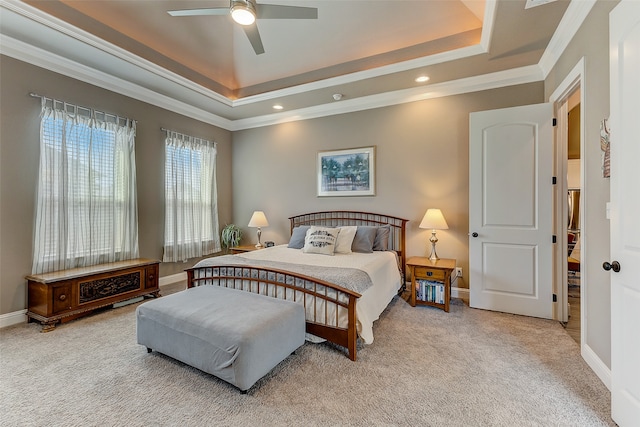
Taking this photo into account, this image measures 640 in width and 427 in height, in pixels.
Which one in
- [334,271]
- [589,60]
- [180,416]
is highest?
[589,60]

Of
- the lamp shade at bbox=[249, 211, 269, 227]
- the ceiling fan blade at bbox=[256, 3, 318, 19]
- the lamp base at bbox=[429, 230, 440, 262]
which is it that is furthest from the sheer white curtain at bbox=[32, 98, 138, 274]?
the lamp base at bbox=[429, 230, 440, 262]

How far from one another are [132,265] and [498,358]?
4.12 metres

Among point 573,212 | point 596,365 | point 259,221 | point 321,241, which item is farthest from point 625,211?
point 573,212

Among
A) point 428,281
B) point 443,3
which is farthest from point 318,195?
point 443,3

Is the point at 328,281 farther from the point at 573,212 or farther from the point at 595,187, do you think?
the point at 573,212

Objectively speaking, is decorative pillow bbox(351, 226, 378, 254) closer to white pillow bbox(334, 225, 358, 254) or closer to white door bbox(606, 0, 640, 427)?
white pillow bbox(334, 225, 358, 254)

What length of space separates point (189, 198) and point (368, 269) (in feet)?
11.3

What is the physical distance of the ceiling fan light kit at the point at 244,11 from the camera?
2.20 metres

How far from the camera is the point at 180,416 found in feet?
5.59

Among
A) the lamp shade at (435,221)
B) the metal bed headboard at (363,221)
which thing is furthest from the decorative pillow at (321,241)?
the lamp shade at (435,221)

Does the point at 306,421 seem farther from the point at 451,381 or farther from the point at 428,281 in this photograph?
the point at 428,281

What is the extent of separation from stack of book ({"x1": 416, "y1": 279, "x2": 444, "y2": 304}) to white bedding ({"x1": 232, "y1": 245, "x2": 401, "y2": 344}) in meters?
0.28

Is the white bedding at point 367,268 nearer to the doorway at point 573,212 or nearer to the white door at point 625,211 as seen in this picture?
the white door at point 625,211

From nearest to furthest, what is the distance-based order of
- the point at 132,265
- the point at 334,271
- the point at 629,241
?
the point at 629,241, the point at 334,271, the point at 132,265
